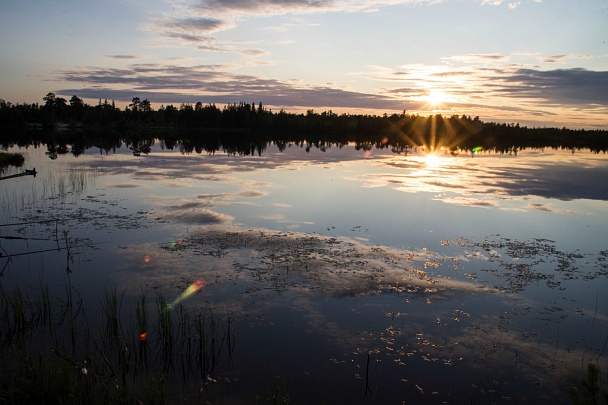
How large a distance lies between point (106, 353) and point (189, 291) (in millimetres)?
2603

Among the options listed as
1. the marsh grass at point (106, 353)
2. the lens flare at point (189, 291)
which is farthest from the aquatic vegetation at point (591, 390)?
the lens flare at point (189, 291)

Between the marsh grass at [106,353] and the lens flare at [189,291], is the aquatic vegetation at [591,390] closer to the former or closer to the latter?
the marsh grass at [106,353]

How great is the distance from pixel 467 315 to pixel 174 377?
5555 millimetres

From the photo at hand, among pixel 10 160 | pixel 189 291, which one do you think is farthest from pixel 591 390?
pixel 10 160

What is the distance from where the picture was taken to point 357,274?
10.6m

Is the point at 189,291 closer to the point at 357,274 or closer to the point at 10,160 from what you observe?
the point at 357,274

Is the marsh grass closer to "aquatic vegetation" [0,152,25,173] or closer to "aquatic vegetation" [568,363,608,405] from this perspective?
"aquatic vegetation" [568,363,608,405]

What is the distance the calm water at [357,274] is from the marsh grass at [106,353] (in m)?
0.43

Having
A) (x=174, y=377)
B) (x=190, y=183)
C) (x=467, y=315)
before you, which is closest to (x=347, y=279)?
(x=467, y=315)

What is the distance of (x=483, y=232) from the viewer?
48.8 ft

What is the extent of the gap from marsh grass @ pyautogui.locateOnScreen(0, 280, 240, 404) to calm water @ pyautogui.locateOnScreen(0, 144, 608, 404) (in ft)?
1.43

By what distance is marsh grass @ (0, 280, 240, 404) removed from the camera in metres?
5.30

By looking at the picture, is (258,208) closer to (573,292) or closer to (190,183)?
(190,183)

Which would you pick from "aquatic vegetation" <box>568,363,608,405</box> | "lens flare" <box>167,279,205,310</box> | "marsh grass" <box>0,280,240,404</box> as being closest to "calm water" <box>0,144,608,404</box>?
"lens flare" <box>167,279,205,310</box>
